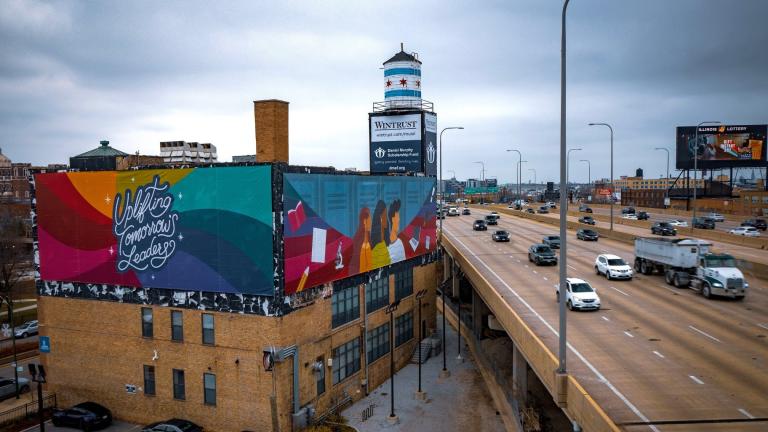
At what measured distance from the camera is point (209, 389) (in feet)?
101

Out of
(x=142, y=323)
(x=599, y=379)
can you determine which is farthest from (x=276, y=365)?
(x=599, y=379)

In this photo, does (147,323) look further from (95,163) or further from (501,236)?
(501,236)

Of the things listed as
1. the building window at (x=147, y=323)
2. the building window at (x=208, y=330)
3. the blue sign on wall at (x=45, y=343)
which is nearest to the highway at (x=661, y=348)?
the building window at (x=208, y=330)

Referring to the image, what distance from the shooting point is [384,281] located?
40.8 m

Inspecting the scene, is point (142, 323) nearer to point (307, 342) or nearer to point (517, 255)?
point (307, 342)

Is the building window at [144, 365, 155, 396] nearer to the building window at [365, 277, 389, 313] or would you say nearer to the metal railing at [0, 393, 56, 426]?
the metal railing at [0, 393, 56, 426]

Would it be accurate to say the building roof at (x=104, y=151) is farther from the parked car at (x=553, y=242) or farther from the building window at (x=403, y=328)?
the parked car at (x=553, y=242)

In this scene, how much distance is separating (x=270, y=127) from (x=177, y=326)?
1259cm

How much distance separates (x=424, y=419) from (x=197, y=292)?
1499 cm

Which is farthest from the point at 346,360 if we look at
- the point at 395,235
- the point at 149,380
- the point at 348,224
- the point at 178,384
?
the point at 149,380

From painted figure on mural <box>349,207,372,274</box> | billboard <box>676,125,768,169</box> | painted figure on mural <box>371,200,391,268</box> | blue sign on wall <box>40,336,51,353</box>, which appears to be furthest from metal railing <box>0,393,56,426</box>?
billboard <box>676,125,768,169</box>

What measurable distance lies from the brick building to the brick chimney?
0.07m

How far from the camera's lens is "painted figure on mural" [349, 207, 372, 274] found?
3653 centimetres

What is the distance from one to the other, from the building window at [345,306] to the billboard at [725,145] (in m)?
93.9
